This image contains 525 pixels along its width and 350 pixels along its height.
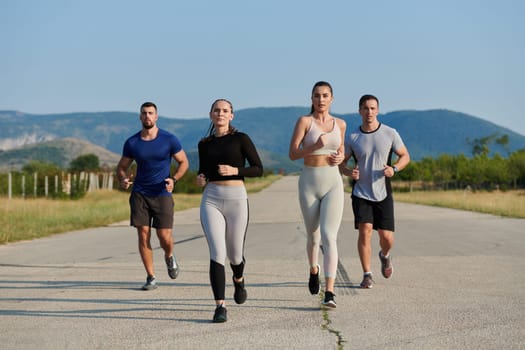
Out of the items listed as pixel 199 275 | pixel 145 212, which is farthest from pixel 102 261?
pixel 145 212

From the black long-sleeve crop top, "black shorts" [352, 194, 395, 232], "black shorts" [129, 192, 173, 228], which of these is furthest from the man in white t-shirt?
"black shorts" [129, 192, 173, 228]

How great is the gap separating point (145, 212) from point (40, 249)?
6.61 meters

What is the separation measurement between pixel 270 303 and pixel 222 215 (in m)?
1.25

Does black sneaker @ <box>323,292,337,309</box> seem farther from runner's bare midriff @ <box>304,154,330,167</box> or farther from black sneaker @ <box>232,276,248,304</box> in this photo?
runner's bare midriff @ <box>304,154,330,167</box>

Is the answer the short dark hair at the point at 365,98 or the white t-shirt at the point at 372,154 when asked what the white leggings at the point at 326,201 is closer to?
the white t-shirt at the point at 372,154

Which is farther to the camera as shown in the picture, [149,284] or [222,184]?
[149,284]

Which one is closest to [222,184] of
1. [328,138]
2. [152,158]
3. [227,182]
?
[227,182]

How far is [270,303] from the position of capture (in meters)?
7.59

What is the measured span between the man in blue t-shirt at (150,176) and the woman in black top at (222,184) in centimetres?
165

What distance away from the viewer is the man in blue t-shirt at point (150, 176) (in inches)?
330

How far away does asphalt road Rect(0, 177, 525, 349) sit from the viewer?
591 centimetres

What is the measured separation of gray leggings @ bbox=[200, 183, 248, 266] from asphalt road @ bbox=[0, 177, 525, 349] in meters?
0.66

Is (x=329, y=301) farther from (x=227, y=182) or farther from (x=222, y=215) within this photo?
(x=227, y=182)

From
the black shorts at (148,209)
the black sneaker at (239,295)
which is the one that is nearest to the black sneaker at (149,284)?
the black shorts at (148,209)
